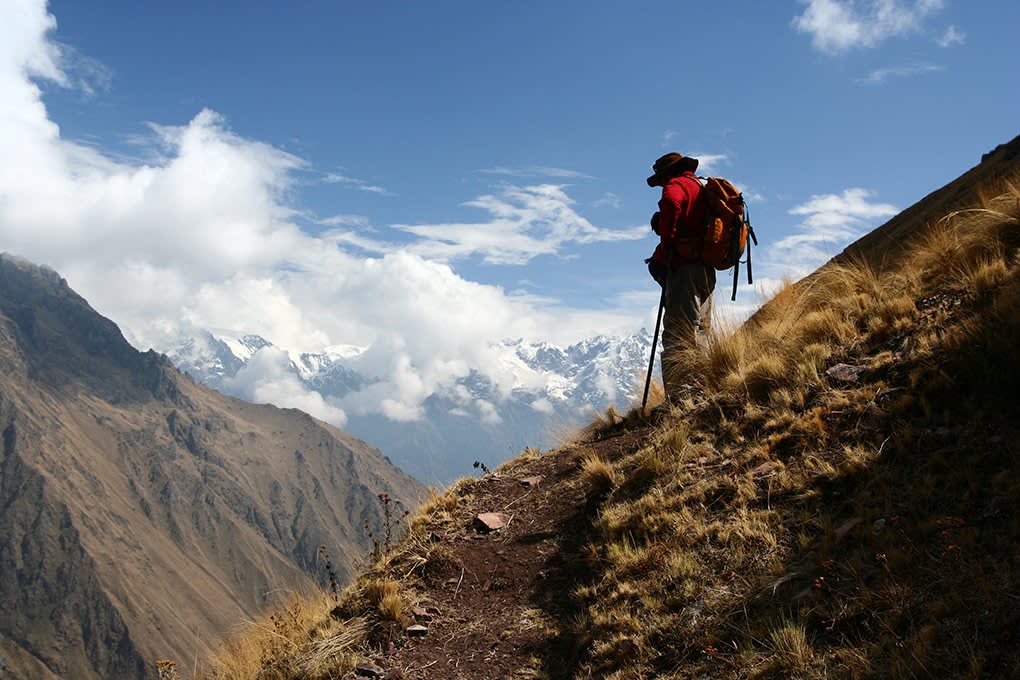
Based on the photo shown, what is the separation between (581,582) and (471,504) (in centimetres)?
306

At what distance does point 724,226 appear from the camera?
9312 millimetres

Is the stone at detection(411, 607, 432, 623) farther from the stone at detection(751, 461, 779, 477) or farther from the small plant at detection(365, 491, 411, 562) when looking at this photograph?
the stone at detection(751, 461, 779, 477)

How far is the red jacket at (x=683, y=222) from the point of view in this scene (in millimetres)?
9188

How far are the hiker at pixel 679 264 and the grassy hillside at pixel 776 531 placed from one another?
48cm

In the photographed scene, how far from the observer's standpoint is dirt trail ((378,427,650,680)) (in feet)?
19.4

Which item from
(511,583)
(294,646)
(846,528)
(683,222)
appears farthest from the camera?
(683,222)

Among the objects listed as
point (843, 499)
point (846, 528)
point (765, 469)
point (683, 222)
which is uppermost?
point (683, 222)

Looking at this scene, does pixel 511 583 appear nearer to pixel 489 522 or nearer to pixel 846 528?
pixel 489 522

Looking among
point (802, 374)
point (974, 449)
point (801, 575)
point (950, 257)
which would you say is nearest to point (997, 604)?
point (801, 575)

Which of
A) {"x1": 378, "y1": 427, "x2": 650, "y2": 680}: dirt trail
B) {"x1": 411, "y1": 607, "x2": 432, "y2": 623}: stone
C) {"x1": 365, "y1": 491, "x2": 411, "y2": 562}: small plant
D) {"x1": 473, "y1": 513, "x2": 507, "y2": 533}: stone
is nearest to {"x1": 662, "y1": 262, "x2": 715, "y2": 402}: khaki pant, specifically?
{"x1": 378, "y1": 427, "x2": 650, "y2": 680}: dirt trail

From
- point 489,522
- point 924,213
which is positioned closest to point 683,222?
point 489,522

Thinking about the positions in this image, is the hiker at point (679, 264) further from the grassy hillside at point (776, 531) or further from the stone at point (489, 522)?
the stone at point (489, 522)

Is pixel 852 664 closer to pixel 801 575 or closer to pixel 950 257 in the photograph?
pixel 801 575

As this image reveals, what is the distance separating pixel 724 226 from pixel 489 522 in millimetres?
5007
